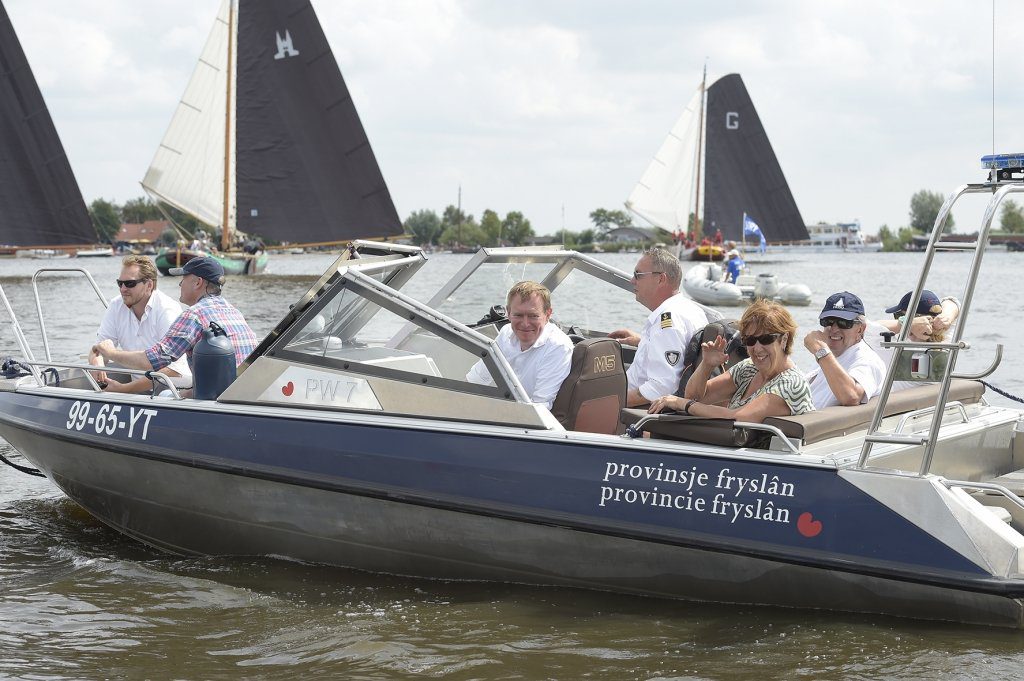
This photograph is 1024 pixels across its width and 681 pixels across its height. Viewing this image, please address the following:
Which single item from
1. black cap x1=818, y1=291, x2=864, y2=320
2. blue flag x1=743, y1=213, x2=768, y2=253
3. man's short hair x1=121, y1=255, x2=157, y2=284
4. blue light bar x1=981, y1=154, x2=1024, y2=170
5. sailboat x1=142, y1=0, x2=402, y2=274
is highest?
sailboat x1=142, y1=0, x2=402, y2=274

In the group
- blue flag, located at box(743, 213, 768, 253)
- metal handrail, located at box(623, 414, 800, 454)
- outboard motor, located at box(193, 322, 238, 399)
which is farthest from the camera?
blue flag, located at box(743, 213, 768, 253)

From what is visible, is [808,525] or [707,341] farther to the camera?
[707,341]

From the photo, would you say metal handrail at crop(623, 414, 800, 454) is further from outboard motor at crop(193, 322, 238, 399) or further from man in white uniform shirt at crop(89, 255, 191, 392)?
man in white uniform shirt at crop(89, 255, 191, 392)

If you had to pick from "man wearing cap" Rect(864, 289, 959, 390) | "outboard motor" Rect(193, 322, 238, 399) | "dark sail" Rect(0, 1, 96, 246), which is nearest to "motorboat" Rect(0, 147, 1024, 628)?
"outboard motor" Rect(193, 322, 238, 399)

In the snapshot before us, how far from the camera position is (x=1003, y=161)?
4195mm

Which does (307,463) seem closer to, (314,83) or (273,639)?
(273,639)

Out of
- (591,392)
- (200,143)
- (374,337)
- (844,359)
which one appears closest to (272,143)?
(200,143)

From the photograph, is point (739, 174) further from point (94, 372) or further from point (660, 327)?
point (660, 327)

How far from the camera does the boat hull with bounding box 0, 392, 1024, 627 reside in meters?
4.57

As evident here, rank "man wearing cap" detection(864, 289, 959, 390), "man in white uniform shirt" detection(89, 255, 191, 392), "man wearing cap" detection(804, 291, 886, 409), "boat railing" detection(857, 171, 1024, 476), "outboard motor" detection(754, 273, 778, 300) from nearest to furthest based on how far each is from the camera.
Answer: "boat railing" detection(857, 171, 1024, 476) < "man wearing cap" detection(804, 291, 886, 409) < "man wearing cap" detection(864, 289, 959, 390) < "man in white uniform shirt" detection(89, 255, 191, 392) < "outboard motor" detection(754, 273, 778, 300)

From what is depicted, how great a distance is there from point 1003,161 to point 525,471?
94.2 inches

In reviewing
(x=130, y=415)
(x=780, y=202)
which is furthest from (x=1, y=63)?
(x=780, y=202)

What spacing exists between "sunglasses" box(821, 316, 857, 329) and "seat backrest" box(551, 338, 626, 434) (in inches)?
42.7

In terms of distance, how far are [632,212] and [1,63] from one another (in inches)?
1365
